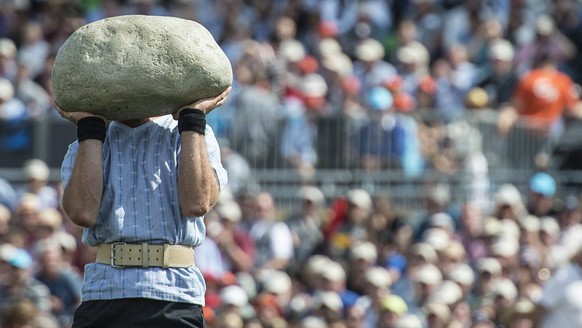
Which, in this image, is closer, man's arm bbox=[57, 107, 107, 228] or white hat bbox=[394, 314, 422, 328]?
man's arm bbox=[57, 107, 107, 228]

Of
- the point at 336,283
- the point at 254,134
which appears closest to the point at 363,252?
the point at 336,283

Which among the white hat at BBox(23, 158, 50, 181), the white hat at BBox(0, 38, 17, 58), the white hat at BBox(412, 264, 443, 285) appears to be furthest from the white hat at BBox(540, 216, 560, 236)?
the white hat at BBox(0, 38, 17, 58)

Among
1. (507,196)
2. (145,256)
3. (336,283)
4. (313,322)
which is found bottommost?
(313,322)

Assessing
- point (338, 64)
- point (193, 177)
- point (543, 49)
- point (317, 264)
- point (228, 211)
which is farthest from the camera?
point (543, 49)

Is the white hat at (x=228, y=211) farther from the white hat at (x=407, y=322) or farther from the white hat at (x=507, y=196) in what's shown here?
the white hat at (x=407, y=322)

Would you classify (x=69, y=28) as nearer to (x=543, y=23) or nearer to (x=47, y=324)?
(x=543, y=23)

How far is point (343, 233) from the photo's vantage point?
13430 millimetres

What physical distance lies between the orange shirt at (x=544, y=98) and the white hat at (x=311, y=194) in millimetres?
2241

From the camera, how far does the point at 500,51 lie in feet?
52.0

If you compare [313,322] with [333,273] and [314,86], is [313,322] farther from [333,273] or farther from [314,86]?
[314,86]

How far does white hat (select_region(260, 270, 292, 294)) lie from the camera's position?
12422 mm

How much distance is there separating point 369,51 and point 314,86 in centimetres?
89

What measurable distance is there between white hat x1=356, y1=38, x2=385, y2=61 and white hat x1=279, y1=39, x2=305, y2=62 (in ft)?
1.96

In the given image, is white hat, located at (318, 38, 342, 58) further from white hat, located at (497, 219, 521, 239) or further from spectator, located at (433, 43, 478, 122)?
white hat, located at (497, 219, 521, 239)
